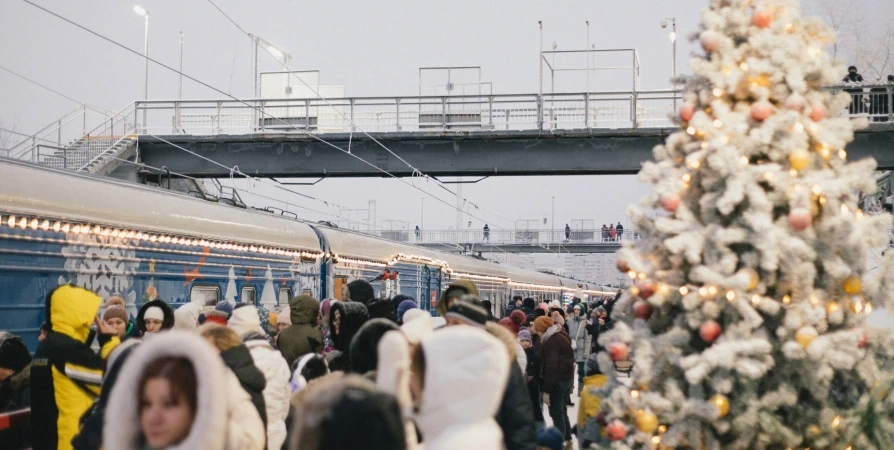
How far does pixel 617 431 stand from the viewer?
5758 mm

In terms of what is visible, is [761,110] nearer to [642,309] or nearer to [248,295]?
[642,309]

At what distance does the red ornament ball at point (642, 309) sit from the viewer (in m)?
5.89

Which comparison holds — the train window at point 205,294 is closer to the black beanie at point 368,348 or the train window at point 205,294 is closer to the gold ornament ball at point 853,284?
the black beanie at point 368,348

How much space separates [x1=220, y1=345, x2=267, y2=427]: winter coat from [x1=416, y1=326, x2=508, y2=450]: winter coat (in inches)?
76.8

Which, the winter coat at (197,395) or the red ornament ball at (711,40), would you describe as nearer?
the winter coat at (197,395)

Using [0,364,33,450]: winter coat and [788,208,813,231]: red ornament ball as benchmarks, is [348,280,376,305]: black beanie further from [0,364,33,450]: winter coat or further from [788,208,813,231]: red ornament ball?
[788,208,813,231]: red ornament ball

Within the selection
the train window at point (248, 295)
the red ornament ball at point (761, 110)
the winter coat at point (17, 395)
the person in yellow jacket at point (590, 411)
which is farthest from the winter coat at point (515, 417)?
the train window at point (248, 295)

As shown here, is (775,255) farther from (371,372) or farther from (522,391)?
(371,372)

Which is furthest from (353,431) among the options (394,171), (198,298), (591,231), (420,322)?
(591,231)

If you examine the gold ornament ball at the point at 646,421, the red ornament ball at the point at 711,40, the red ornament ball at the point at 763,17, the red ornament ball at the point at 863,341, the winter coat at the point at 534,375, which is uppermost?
the red ornament ball at the point at 763,17

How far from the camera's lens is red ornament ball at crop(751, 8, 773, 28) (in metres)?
5.67

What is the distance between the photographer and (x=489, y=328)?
618cm

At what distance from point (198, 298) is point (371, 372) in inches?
275

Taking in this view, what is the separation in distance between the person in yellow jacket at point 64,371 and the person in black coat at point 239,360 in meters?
1.52
